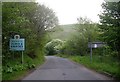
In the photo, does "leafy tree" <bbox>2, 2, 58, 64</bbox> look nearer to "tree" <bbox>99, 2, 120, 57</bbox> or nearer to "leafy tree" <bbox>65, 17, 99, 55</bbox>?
"tree" <bbox>99, 2, 120, 57</bbox>

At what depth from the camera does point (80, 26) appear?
65375 mm

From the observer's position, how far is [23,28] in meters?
27.0

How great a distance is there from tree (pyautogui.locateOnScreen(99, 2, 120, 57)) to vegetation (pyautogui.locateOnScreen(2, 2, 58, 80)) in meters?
6.31

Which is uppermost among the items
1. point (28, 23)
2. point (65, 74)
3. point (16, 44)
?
point (28, 23)

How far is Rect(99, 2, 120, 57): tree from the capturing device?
2034 cm

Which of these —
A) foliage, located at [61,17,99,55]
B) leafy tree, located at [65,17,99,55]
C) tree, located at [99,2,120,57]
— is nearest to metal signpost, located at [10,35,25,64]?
tree, located at [99,2,120,57]

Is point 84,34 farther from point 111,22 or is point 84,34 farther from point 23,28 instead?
point 111,22

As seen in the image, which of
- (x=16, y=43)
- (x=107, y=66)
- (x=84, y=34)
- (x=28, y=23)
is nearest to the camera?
(x=107, y=66)

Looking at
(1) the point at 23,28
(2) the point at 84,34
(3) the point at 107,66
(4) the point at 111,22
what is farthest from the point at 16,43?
(2) the point at 84,34

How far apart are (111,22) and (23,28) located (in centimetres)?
901

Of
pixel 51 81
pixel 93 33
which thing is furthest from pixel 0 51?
pixel 93 33

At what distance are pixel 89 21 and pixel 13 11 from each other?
149 ft

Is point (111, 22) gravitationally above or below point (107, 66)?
above

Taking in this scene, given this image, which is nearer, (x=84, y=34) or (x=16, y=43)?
(x=16, y=43)
